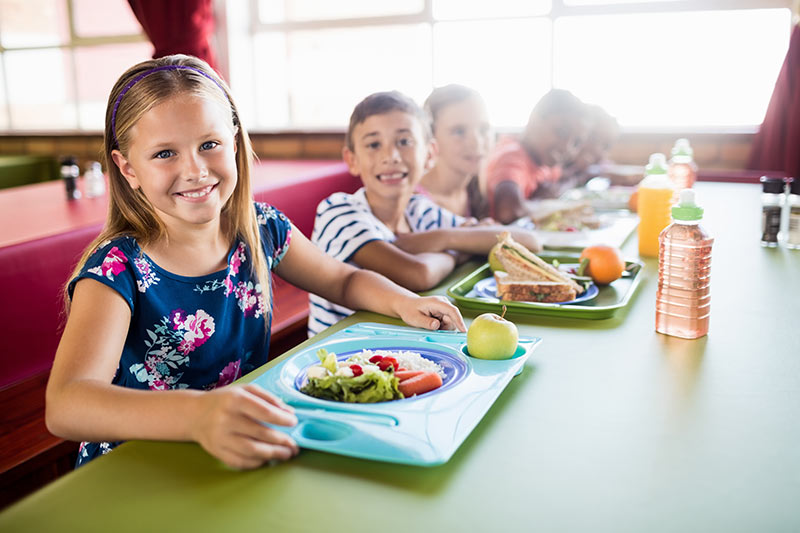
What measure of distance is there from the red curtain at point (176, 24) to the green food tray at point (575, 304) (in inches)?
128

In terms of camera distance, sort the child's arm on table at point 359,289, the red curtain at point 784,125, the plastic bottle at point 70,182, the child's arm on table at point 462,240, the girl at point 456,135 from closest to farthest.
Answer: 1. the child's arm on table at point 359,289
2. the child's arm on table at point 462,240
3. the girl at point 456,135
4. the plastic bottle at point 70,182
5. the red curtain at point 784,125

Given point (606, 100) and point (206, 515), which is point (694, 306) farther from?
point (606, 100)

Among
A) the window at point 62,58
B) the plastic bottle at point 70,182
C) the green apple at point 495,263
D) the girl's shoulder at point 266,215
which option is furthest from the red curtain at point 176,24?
the green apple at point 495,263

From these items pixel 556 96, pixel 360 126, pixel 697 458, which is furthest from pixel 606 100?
pixel 697 458

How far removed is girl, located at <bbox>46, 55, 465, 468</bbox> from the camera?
0.94 meters

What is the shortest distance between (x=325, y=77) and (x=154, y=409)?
3969mm

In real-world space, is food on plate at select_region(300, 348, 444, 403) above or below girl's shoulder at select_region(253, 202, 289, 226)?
below

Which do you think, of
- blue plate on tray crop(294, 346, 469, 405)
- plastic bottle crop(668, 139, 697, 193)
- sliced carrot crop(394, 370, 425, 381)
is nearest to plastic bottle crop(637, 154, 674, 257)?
plastic bottle crop(668, 139, 697, 193)

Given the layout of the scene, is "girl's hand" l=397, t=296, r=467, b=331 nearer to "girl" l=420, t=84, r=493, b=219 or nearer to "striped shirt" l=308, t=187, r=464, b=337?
"striped shirt" l=308, t=187, r=464, b=337

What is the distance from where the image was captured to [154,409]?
0.75 metres

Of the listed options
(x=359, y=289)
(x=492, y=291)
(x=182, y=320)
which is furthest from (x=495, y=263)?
(x=182, y=320)

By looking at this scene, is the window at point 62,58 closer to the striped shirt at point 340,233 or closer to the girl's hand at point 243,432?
the striped shirt at point 340,233

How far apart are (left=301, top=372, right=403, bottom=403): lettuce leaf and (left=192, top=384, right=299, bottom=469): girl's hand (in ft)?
0.35

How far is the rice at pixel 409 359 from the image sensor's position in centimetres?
91
